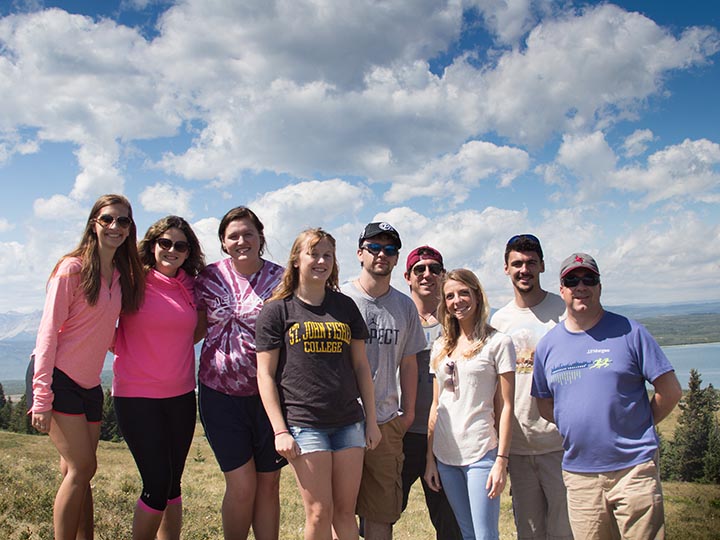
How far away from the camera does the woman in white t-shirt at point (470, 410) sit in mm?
4632

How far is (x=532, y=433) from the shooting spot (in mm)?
5285

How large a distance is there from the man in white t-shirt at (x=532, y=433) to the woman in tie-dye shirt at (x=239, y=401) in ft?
8.39

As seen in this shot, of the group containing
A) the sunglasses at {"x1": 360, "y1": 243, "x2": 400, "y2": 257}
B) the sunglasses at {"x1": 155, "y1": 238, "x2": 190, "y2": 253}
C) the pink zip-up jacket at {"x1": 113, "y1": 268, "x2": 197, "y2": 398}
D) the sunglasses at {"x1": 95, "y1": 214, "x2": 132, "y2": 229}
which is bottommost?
the pink zip-up jacket at {"x1": 113, "y1": 268, "x2": 197, "y2": 398}

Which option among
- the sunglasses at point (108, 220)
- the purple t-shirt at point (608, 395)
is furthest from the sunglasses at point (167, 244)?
the purple t-shirt at point (608, 395)

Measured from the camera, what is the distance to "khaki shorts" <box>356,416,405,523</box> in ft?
17.1

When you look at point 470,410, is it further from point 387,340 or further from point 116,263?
point 116,263

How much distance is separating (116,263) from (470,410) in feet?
12.6

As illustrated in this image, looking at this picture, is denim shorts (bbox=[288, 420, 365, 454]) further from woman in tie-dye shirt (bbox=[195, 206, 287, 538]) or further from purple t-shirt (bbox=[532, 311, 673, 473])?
purple t-shirt (bbox=[532, 311, 673, 473])

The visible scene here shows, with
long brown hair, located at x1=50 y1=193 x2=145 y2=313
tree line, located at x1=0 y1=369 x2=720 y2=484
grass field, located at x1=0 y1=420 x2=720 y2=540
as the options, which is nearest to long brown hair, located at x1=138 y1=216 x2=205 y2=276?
long brown hair, located at x1=50 y1=193 x2=145 y2=313

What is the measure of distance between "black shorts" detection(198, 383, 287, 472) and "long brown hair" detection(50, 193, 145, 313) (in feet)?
3.87

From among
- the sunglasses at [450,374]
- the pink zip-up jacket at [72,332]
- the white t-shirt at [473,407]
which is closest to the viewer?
the pink zip-up jacket at [72,332]

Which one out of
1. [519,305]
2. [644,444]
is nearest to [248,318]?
[519,305]

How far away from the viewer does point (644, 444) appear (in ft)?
14.1

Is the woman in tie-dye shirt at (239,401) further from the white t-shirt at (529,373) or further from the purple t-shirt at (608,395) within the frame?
the purple t-shirt at (608,395)
